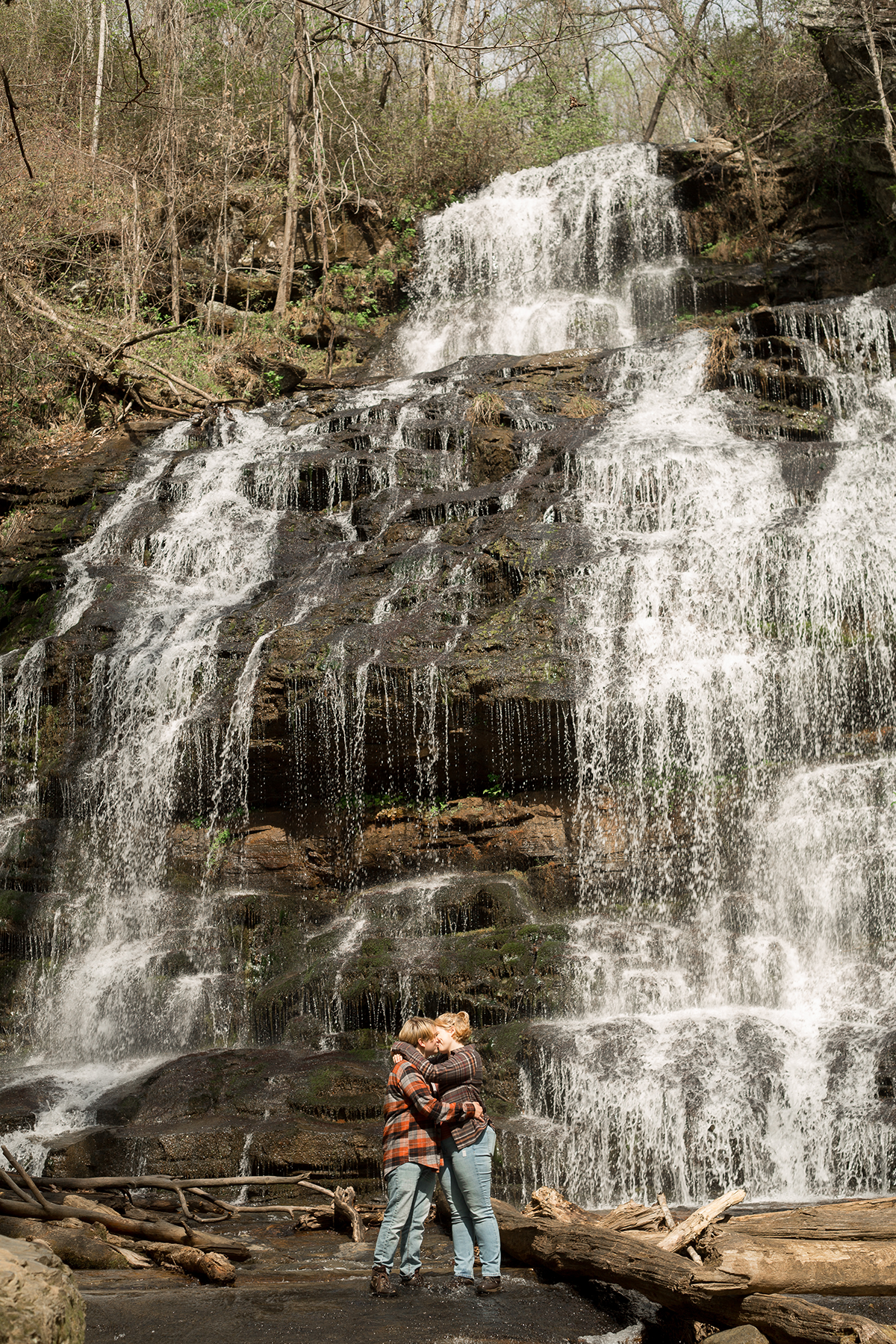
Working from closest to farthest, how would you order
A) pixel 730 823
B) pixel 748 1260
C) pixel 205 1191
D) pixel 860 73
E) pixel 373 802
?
1. pixel 748 1260
2. pixel 205 1191
3. pixel 730 823
4. pixel 373 802
5. pixel 860 73

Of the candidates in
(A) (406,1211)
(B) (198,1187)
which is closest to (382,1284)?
(A) (406,1211)

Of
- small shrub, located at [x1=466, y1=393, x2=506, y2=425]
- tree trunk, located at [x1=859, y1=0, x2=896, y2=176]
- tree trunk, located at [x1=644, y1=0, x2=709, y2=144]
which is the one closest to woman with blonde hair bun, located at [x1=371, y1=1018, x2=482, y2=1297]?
small shrub, located at [x1=466, y1=393, x2=506, y2=425]

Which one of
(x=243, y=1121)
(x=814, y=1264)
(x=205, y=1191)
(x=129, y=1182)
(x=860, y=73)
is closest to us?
(x=814, y=1264)

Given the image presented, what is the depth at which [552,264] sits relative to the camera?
23891 millimetres

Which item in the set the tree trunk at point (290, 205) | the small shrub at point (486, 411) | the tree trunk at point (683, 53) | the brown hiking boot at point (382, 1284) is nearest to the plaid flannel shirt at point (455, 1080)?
the brown hiking boot at point (382, 1284)

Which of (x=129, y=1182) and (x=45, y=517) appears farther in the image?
(x=45, y=517)

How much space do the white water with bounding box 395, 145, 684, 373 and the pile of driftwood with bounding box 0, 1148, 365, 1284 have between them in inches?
701

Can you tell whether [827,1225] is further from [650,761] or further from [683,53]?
[683,53]

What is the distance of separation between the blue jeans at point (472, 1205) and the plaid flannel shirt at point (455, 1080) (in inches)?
1.8

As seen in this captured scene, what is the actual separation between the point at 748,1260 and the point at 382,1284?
5.81 ft

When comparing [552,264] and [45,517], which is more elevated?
[552,264]

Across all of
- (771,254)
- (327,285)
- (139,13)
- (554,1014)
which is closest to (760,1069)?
(554,1014)

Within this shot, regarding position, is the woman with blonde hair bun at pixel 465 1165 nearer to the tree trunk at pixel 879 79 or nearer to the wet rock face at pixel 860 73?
the tree trunk at pixel 879 79

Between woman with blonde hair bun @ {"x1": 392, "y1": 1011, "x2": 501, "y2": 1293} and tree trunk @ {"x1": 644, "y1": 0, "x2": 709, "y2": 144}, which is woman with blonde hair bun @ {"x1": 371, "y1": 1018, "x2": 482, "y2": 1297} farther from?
tree trunk @ {"x1": 644, "y1": 0, "x2": 709, "y2": 144}
